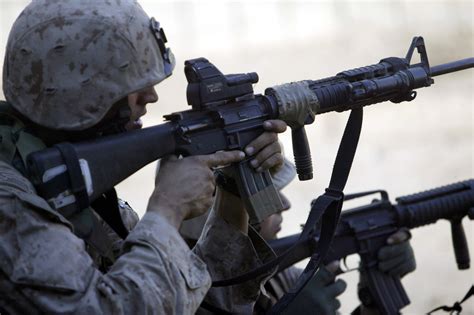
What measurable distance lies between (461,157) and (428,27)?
74.6 inches

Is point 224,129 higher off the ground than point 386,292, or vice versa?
point 224,129

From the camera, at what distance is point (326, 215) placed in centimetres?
377

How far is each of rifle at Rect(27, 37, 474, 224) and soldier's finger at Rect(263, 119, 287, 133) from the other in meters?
0.03

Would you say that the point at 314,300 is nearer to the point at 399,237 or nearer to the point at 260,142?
the point at 260,142

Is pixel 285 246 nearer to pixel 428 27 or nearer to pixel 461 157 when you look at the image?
pixel 461 157

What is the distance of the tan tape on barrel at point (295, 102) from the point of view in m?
3.51

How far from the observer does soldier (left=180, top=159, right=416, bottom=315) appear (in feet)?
12.0

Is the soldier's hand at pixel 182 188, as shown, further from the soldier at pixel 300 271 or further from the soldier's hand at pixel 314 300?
the soldier's hand at pixel 314 300

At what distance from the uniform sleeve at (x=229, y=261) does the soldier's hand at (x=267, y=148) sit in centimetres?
30

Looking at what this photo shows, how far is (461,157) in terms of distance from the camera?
32.2 ft

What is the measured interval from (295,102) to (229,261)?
584 millimetres

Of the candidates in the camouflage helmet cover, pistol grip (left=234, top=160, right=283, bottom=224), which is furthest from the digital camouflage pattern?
pistol grip (left=234, top=160, right=283, bottom=224)

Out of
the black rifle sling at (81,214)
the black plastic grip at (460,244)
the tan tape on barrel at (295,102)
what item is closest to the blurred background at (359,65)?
the black plastic grip at (460,244)

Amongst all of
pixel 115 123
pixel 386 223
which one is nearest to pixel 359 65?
pixel 386 223
